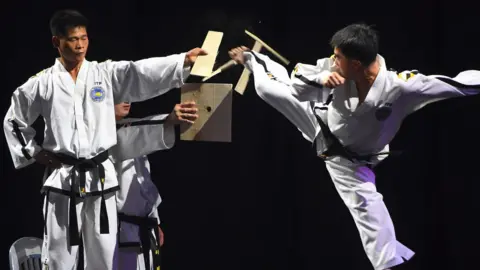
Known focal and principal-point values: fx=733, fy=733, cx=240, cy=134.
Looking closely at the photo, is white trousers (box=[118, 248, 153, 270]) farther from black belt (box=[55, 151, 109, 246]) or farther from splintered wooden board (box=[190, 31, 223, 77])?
splintered wooden board (box=[190, 31, 223, 77])

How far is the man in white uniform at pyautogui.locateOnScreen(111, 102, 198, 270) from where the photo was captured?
3.72m

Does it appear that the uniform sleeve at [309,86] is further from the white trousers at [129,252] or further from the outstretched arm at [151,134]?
the white trousers at [129,252]

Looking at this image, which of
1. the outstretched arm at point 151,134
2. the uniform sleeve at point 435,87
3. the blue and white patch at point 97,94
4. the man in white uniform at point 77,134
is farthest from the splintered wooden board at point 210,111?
the uniform sleeve at point 435,87

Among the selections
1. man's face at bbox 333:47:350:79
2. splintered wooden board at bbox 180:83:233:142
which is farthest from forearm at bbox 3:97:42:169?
man's face at bbox 333:47:350:79

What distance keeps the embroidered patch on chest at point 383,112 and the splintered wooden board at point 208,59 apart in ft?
2.96

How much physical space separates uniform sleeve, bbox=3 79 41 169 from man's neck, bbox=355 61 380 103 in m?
1.56

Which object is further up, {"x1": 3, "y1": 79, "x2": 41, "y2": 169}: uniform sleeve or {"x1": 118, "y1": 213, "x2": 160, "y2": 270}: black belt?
{"x1": 3, "y1": 79, "x2": 41, "y2": 169}: uniform sleeve

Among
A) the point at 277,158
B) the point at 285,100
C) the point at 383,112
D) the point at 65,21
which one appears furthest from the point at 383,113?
the point at 65,21

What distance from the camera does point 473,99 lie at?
13.5ft

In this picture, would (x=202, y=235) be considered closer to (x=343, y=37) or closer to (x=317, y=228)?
(x=317, y=228)

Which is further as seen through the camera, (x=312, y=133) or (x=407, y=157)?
(x=407, y=157)

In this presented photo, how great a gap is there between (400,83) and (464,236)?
1237mm

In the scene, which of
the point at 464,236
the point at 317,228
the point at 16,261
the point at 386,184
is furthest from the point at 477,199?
the point at 16,261

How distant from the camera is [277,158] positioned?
438 cm
